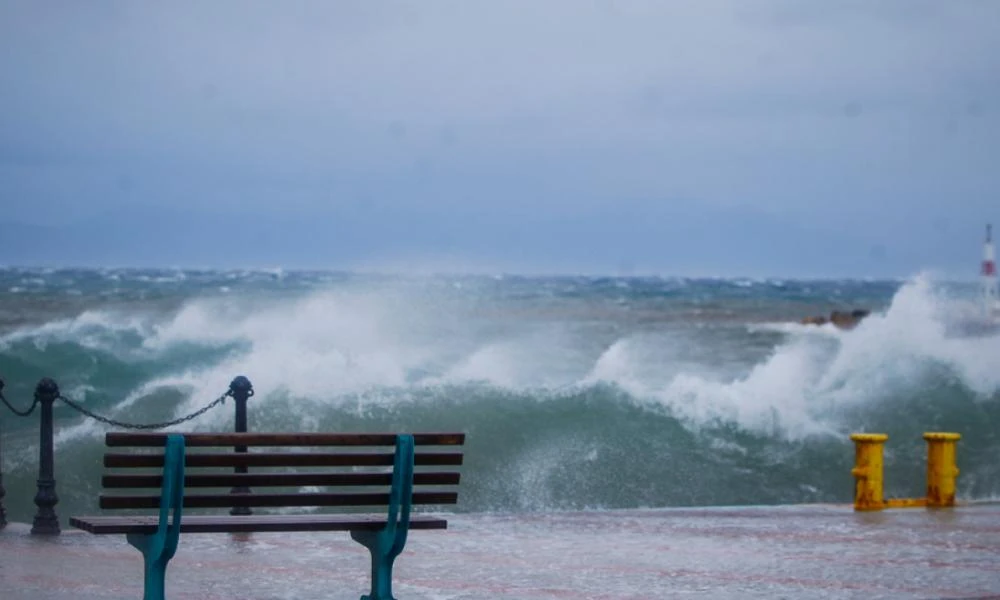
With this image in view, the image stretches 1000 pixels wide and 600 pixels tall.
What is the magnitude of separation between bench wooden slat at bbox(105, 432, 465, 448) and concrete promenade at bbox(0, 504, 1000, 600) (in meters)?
1.34

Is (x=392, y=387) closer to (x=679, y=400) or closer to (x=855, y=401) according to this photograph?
(x=679, y=400)

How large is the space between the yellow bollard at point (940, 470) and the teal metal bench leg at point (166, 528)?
8097 millimetres

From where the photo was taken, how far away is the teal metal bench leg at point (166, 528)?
24.2ft

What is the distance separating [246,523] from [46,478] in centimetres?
404

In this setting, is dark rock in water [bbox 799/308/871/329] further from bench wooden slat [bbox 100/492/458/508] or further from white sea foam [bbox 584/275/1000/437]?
bench wooden slat [bbox 100/492/458/508]

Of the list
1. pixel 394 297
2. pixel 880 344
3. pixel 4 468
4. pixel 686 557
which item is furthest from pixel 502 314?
pixel 686 557

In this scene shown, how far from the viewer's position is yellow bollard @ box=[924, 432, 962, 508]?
44.2 feet

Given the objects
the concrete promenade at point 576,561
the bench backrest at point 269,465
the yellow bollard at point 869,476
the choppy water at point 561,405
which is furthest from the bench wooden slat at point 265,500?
the choppy water at point 561,405

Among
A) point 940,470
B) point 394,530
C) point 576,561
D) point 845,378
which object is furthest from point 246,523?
point 845,378

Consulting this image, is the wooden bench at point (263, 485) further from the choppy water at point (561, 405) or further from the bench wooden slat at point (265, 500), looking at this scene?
the choppy water at point (561, 405)

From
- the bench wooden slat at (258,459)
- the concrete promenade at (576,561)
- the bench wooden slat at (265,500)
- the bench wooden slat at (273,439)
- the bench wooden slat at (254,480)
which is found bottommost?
the concrete promenade at (576,561)

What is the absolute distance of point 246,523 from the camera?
7816 millimetres

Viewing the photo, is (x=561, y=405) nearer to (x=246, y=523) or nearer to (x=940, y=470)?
(x=940, y=470)

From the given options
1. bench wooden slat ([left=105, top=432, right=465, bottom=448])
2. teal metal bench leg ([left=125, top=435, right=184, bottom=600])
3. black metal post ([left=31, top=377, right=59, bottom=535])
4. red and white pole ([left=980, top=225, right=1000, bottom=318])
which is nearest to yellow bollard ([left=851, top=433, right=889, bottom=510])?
bench wooden slat ([left=105, top=432, right=465, bottom=448])
